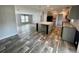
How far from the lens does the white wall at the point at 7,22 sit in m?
3.76

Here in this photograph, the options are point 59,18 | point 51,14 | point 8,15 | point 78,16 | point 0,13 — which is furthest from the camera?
point 51,14

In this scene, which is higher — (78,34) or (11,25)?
(11,25)

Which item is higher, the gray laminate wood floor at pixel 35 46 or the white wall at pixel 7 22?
the white wall at pixel 7 22

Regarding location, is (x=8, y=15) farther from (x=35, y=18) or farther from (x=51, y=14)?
(x=51, y=14)

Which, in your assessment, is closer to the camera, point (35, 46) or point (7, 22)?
point (35, 46)

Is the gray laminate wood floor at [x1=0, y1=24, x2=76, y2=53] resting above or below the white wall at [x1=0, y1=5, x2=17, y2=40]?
below

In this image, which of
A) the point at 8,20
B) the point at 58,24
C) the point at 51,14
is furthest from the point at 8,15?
the point at 51,14

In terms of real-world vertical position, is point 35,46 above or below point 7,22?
below

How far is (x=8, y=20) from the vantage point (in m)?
4.14

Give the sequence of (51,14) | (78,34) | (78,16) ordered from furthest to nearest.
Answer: (51,14)
(78,16)
(78,34)

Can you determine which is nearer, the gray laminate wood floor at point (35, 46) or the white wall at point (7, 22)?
the gray laminate wood floor at point (35, 46)

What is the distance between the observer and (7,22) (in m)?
4.08

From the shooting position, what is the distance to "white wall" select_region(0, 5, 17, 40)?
3760mm
